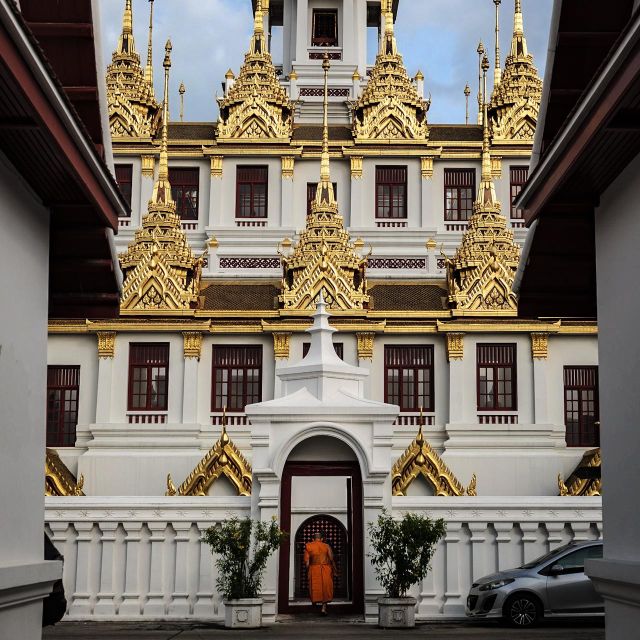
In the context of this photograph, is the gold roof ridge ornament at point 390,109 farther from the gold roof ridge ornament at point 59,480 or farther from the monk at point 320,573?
the monk at point 320,573

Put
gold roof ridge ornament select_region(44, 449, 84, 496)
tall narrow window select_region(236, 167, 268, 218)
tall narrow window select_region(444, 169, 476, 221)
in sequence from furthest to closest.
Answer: tall narrow window select_region(444, 169, 476, 221)
tall narrow window select_region(236, 167, 268, 218)
gold roof ridge ornament select_region(44, 449, 84, 496)

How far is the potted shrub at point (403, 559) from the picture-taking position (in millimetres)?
18250

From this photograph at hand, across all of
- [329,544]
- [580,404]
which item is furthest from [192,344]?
[580,404]

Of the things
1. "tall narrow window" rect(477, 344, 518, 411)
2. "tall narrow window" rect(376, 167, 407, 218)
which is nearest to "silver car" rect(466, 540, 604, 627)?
"tall narrow window" rect(477, 344, 518, 411)

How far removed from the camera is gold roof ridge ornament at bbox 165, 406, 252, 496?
28.5 meters

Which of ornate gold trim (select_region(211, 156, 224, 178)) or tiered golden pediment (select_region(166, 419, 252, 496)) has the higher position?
ornate gold trim (select_region(211, 156, 224, 178))

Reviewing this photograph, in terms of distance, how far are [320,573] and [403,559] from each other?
6.82 feet

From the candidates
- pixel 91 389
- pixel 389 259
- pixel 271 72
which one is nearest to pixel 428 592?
pixel 91 389

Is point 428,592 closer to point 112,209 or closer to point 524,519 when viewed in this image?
point 524,519

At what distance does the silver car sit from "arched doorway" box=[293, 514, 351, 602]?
5.50 meters

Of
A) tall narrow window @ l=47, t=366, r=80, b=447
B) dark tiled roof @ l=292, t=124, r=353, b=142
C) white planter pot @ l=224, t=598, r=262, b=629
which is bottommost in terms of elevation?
white planter pot @ l=224, t=598, r=262, b=629

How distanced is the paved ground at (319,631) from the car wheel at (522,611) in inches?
7.6

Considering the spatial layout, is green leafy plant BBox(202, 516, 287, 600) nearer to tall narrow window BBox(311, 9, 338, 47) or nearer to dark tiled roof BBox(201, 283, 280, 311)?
dark tiled roof BBox(201, 283, 280, 311)

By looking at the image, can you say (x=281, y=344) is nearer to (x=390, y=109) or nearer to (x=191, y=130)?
(x=390, y=109)
